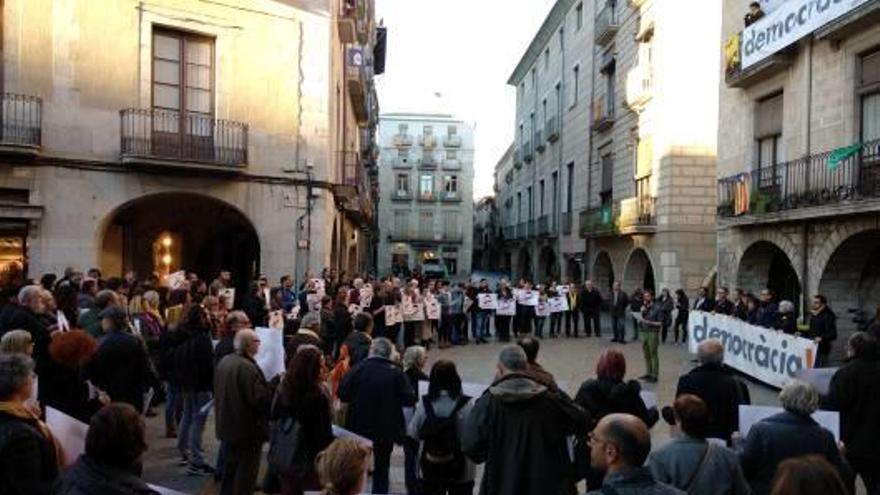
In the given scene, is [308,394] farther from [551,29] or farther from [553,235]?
[551,29]

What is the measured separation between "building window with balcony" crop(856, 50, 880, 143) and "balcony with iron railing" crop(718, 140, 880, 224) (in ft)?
2.08

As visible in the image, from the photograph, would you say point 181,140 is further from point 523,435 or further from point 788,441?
point 788,441

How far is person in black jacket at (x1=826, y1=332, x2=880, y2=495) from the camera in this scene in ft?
19.0

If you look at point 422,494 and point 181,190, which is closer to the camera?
point 422,494

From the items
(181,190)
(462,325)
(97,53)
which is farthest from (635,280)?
(97,53)

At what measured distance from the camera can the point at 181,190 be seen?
16422mm

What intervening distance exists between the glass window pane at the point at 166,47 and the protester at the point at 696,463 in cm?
1525

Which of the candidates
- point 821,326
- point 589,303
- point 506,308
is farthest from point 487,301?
point 821,326

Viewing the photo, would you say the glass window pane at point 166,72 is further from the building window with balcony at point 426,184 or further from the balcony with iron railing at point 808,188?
the building window with balcony at point 426,184

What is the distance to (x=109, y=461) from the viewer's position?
10.1ft

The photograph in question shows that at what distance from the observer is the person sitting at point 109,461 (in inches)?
119

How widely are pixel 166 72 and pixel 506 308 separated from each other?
9740mm

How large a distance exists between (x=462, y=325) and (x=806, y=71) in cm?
946

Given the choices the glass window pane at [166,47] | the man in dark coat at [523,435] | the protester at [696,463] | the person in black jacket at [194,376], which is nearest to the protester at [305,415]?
the man in dark coat at [523,435]
